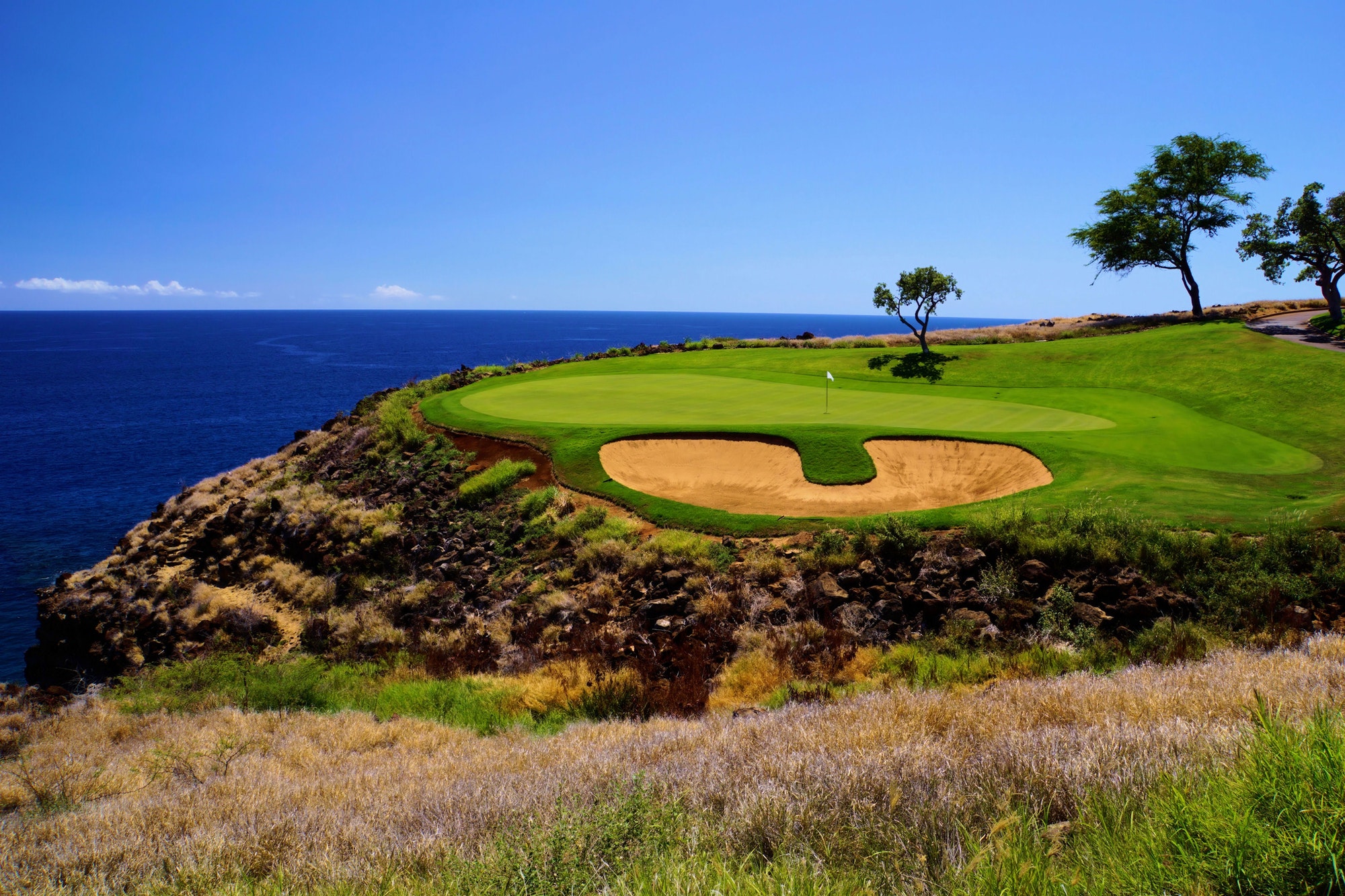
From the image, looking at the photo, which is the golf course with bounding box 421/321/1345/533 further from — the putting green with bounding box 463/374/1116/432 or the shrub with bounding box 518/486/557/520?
the shrub with bounding box 518/486/557/520

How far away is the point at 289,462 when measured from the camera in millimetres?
24000

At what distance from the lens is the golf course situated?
42.7 feet

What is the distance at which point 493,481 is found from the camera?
17.0 meters

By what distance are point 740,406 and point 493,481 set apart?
8008 mm

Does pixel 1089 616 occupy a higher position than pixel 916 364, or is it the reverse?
pixel 916 364

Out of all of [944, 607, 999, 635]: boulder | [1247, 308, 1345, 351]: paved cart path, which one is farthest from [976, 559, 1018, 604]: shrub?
[1247, 308, 1345, 351]: paved cart path

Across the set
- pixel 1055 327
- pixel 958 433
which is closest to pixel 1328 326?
pixel 1055 327

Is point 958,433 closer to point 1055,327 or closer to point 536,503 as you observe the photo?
point 536,503

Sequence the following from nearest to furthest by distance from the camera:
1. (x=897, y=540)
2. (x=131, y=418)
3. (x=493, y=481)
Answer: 1. (x=897, y=540)
2. (x=493, y=481)
3. (x=131, y=418)

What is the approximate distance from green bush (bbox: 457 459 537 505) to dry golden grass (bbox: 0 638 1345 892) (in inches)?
375

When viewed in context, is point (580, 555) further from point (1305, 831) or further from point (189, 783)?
point (1305, 831)

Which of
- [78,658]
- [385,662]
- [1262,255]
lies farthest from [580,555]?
[1262,255]

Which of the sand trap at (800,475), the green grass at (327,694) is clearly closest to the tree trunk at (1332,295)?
the sand trap at (800,475)

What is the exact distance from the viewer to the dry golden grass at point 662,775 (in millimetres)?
3977
